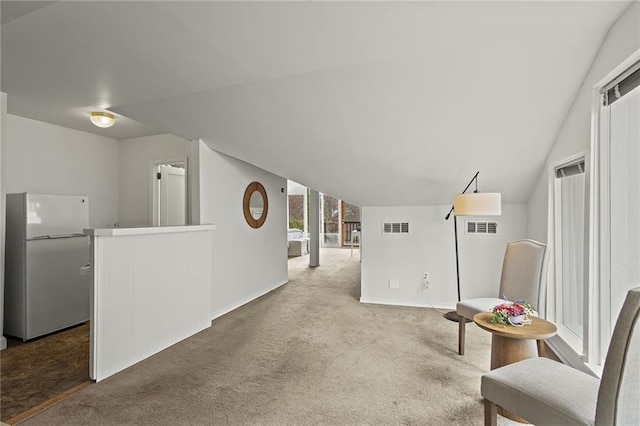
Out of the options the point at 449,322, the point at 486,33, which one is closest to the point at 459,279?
the point at 449,322

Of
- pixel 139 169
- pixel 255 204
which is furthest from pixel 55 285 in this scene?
pixel 255 204

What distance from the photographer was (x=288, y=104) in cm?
285

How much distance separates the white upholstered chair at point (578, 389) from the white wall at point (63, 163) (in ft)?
15.8

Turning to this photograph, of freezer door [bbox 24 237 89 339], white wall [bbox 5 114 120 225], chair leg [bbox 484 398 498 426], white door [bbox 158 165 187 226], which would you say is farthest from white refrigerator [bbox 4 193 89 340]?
chair leg [bbox 484 398 498 426]

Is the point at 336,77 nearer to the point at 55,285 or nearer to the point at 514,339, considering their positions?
the point at 514,339

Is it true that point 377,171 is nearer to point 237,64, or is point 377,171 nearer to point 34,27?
point 237,64

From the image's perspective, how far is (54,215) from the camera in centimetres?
349

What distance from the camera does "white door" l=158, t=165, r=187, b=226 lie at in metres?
4.82

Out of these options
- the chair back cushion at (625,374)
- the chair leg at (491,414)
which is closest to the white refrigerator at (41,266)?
the chair leg at (491,414)

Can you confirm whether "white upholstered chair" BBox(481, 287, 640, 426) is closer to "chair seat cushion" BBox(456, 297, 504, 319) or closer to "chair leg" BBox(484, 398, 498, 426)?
"chair leg" BBox(484, 398, 498, 426)

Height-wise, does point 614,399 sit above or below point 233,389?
above

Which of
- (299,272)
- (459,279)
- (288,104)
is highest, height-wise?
(288,104)

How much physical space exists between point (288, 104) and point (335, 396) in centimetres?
234

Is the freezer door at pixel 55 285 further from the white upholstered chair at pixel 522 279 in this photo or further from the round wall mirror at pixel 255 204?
the white upholstered chair at pixel 522 279
